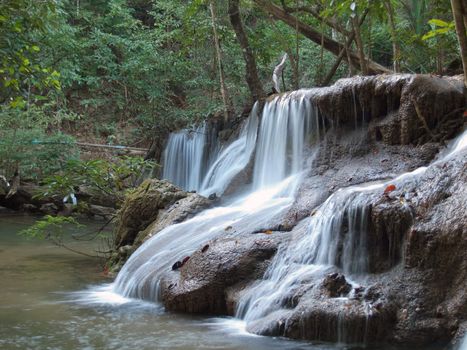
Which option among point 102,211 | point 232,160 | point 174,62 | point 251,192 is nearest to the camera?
point 251,192

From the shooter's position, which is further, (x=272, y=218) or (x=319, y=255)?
(x=272, y=218)

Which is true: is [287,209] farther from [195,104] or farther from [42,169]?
[195,104]

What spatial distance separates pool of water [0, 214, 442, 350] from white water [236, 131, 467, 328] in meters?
0.33

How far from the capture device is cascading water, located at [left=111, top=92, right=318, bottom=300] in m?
6.95

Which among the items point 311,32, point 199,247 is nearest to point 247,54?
point 311,32

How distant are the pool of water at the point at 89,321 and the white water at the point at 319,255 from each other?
327 millimetres

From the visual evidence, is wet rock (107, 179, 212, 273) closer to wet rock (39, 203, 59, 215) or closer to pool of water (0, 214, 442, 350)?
pool of water (0, 214, 442, 350)

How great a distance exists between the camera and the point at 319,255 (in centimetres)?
560

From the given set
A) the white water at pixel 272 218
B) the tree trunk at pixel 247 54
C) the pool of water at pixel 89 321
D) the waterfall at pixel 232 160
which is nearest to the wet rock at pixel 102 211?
the white water at pixel 272 218

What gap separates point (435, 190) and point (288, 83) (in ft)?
40.7

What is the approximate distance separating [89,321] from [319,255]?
7.27 feet

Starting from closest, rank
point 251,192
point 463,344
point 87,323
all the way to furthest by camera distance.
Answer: point 463,344, point 87,323, point 251,192

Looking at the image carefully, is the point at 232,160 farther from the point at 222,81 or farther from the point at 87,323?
the point at 87,323

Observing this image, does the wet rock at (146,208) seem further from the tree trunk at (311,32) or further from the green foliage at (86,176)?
the tree trunk at (311,32)
